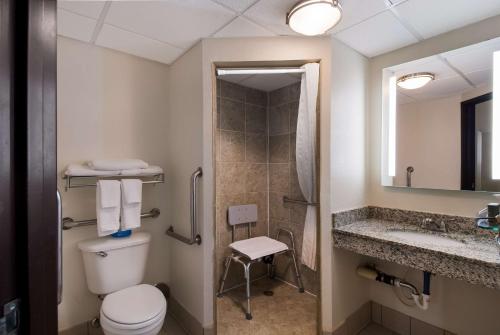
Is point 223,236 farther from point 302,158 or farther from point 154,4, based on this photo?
point 154,4

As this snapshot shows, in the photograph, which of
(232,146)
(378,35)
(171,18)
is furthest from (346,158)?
(171,18)

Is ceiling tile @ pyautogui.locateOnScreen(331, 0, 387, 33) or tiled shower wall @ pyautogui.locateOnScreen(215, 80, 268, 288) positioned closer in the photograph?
ceiling tile @ pyautogui.locateOnScreen(331, 0, 387, 33)

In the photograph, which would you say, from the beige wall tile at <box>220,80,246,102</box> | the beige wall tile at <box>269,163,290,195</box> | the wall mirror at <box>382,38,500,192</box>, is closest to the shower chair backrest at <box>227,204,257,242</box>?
the beige wall tile at <box>269,163,290,195</box>

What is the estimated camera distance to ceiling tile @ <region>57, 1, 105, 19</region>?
134 cm

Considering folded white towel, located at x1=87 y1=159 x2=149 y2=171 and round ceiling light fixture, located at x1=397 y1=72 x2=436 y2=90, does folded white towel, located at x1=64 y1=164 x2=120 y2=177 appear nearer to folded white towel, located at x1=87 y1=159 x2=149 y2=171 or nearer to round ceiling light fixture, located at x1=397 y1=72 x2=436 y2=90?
folded white towel, located at x1=87 y1=159 x2=149 y2=171

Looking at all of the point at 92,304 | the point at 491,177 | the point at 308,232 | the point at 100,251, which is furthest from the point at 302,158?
the point at 92,304

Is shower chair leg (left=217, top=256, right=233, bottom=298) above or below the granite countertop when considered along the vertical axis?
below

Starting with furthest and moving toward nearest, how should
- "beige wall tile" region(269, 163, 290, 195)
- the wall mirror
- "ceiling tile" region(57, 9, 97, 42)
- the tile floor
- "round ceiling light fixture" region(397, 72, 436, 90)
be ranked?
1. "beige wall tile" region(269, 163, 290, 195)
2. the tile floor
3. "round ceiling light fixture" region(397, 72, 436, 90)
4. the wall mirror
5. "ceiling tile" region(57, 9, 97, 42)

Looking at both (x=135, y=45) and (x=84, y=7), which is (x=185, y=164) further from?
(x=84, y=7)

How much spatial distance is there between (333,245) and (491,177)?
104cm

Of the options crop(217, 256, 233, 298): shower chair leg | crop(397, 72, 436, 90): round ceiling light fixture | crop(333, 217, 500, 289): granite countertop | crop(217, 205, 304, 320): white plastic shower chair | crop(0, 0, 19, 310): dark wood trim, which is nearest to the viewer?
crop(0, 0, 19, 310): dark wood trim

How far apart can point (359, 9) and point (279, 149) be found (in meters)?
1.54

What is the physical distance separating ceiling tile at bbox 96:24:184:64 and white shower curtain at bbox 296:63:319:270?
0.98 m

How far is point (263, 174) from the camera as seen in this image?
282 cm
